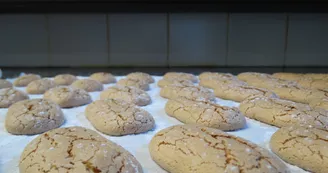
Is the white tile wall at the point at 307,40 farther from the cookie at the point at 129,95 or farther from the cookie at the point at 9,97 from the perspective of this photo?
the cookie at the point at 9,97

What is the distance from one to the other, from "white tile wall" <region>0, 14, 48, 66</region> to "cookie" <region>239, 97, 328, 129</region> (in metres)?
1.83

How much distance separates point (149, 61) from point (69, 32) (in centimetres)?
73

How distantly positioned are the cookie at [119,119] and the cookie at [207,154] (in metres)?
0.17

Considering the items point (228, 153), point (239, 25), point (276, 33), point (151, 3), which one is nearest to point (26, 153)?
point (228, 153)

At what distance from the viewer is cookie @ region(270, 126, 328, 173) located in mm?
802

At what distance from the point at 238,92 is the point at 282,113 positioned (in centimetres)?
35

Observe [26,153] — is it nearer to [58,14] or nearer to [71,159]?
[71,159]

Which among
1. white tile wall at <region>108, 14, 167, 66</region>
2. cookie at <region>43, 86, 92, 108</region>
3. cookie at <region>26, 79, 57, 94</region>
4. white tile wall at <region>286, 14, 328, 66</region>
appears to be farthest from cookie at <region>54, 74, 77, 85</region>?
white tile wall at <region>286, 14, 328, 66</region>

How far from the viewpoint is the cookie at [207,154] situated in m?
0.72

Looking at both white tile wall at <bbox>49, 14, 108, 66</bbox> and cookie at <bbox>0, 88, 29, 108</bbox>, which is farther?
white tile wall at <bbox>49, 14, 108, 66</bbox>

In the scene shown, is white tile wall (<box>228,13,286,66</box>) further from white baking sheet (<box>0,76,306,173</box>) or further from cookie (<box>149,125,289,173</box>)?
cookie (<box>149,125,289,173</box>)

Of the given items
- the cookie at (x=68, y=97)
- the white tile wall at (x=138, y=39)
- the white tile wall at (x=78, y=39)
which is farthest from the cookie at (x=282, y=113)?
the white tile wall at (x=78, y=39)

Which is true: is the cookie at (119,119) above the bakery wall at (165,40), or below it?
below

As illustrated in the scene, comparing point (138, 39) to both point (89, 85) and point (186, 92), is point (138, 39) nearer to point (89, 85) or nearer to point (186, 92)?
point (89, 85)
